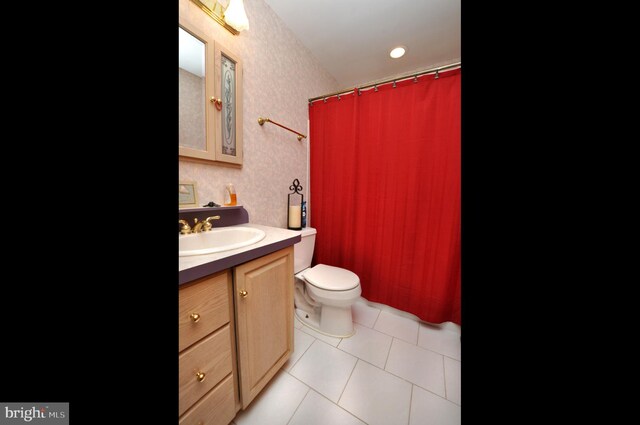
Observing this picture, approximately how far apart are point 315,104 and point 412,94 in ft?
2.46

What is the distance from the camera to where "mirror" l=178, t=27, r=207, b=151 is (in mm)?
984

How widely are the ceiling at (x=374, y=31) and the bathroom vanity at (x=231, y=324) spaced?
1492 mm

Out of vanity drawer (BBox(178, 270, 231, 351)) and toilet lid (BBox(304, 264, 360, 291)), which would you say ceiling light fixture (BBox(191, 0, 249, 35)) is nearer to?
vanity drawer (BBox(178, 270, 231, 351))

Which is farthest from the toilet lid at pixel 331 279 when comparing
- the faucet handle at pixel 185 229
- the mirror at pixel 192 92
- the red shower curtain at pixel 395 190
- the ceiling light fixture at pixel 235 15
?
the ceiling light fixture at pixel 235 15

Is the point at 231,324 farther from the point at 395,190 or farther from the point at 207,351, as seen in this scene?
the point at 395,190

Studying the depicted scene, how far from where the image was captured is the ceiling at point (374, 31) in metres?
1.35

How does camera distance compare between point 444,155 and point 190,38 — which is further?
point 444,155

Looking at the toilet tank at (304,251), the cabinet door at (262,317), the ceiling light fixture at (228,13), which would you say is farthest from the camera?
the toilet tank at (304,251)

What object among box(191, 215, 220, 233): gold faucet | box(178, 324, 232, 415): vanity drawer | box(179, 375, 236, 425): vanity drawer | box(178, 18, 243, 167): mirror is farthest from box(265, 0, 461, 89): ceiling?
box(179, 375, 236, 425): vanity drawer

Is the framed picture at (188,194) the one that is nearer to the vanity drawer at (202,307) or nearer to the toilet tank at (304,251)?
the vanity drawer at (202,307)

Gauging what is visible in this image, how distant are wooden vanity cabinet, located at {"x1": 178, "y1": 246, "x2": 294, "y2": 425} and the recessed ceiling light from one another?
1.80 metres
